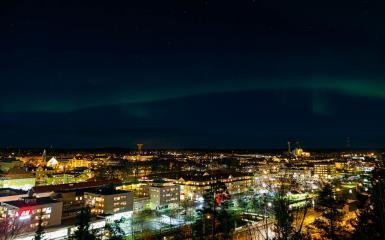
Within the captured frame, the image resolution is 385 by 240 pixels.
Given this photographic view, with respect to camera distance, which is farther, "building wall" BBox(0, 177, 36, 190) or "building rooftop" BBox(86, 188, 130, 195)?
"building wall" BBox(0, 177, 36, 190)

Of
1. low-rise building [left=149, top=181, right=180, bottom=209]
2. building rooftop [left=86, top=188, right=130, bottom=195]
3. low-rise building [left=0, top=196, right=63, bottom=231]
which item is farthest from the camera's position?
low-rise building [left=149, top=181, right=180, bottom=209]

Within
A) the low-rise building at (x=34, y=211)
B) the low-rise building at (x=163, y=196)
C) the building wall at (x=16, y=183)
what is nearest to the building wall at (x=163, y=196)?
the low-rise building at (x=163, y=196)

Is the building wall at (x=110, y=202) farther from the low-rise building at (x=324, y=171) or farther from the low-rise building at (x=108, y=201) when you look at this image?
the low-rise building at (x=324, y=171)

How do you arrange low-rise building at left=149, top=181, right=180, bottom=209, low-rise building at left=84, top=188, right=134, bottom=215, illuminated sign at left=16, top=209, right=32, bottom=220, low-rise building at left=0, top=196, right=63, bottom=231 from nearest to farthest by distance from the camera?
illuminated sign at left=16, top=209, right=32, bottom=220 < low-rise building at left=0, top=196, right=63, bottom=231 < low-rise building at left=84, top=188, right=134, bottom=215 < low-rise building at left=149, top=181, right=180, bottom=209

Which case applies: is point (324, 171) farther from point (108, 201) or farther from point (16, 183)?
point (16, 183)

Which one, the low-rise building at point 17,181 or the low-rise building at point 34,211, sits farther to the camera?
the low-rise building at point 17,181

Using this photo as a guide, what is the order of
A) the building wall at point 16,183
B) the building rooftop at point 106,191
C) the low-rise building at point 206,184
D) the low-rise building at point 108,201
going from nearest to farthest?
the low-rise building at point 108,201 < the building rooftop at point 106,191 < the low-rise building at point 206,184 < the building wall at point 16,183

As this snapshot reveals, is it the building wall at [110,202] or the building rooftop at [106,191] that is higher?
the building rooftop at [106,191]

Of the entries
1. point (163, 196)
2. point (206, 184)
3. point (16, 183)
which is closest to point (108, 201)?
point (163, 196)

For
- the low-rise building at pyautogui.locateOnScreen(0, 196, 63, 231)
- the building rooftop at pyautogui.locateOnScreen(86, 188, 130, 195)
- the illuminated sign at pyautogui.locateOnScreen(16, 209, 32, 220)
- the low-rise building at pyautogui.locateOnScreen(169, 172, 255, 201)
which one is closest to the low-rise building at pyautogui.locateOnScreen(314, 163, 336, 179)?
the low-rise building at pyautogui.locateOnScreen(169, 172, 255, 201)

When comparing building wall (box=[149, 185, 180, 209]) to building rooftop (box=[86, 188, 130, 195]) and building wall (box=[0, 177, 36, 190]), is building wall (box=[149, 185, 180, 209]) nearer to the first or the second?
building rooftop (box=[86, 188, 130, 195])

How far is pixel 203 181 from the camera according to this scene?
101 ft

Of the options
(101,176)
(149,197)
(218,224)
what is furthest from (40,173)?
(218,224)

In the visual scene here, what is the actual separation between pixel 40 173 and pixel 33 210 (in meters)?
24.4
